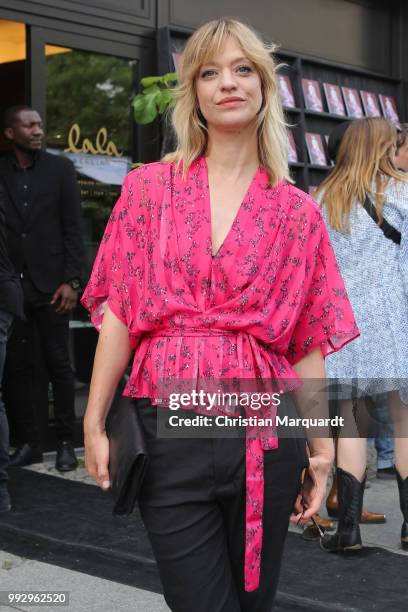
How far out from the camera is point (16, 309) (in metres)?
5.31

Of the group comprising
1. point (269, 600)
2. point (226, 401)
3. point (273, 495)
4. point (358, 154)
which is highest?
point (358, 154)

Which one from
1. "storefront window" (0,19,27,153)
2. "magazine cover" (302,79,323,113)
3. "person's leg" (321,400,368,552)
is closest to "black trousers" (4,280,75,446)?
"storefront window" (0,19,27,153)

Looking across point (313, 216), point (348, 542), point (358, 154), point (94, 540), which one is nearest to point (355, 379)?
point (348, 542)

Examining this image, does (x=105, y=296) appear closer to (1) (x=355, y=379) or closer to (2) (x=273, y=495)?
(2) (x=273, y=495)

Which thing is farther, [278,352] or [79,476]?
[79,476]

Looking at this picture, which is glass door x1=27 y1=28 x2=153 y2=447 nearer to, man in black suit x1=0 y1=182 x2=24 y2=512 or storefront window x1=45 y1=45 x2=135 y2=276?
storefront window x1=45 y1=45 x2=135 y2=276

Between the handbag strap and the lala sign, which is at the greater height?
the lala sign

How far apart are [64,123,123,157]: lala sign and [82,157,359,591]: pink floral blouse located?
428cm

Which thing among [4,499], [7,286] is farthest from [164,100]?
[4,499]

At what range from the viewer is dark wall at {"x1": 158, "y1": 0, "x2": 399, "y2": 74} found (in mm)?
7312

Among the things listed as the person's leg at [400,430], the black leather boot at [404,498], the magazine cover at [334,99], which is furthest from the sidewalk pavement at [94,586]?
the magazine cover at [334,99]

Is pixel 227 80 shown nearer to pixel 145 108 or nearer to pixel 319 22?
pixel 145 108

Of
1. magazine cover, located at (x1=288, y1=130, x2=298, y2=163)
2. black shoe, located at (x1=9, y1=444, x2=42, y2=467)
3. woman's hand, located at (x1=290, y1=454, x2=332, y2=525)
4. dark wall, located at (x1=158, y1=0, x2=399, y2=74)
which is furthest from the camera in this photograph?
magazine cover, located at (x1=288, y1=130, x2=298, y2=163)

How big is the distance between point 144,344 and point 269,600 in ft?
2.24
